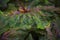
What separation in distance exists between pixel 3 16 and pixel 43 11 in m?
0.39

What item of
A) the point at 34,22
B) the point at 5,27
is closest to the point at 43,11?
the point at 34,22

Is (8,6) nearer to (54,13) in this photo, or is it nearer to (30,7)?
(30,7)

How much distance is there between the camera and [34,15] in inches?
54.4

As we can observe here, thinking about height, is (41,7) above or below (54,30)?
above

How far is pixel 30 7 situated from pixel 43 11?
136 millimetres

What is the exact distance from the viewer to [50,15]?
1429 millimetres

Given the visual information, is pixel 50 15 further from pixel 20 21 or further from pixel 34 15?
pixel 20 21

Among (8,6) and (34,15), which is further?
(8,6)

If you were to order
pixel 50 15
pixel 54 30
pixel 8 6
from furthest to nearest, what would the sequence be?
pixel 8 6, pixel 50 15, pixel 54 30

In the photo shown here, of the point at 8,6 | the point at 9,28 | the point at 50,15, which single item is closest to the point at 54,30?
the point at 50,15

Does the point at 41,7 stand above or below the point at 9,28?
above

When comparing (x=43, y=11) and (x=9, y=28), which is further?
(x=43, y=11)

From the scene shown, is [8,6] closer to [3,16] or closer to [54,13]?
[3,16]

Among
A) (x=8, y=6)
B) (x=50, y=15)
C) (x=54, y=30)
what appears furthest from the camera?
(x=8, y=6)
